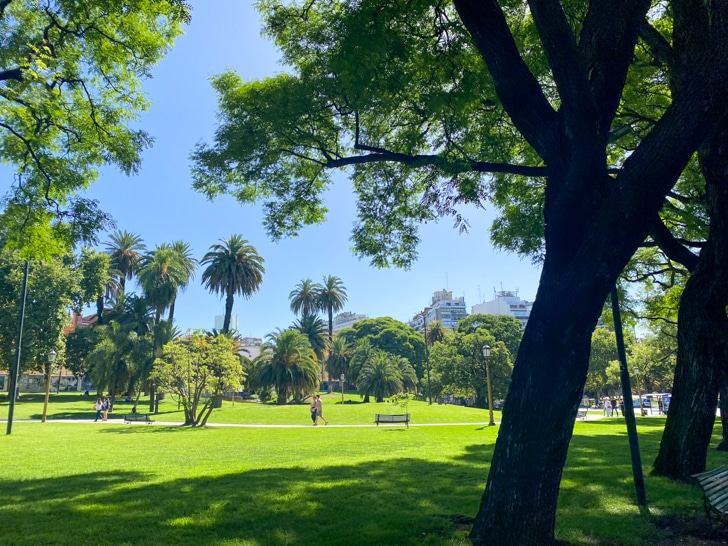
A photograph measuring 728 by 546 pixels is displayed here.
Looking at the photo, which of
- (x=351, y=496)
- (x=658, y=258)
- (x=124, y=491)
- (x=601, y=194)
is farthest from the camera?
(x=658, y=258)

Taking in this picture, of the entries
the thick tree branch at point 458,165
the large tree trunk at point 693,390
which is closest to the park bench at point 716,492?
the large tree trunk at point 693,390

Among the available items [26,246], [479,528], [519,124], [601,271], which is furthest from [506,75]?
[26,246]

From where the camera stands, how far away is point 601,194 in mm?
4781

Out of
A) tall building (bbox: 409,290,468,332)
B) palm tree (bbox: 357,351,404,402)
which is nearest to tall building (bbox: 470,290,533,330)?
tall building (bbox: 409,290,468,332)

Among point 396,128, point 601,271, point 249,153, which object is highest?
point 396,128

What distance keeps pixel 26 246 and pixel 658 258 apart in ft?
63.5

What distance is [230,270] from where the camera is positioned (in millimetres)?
47656

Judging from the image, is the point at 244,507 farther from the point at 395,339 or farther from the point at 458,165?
the point at 395,339

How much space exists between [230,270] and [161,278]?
660cm

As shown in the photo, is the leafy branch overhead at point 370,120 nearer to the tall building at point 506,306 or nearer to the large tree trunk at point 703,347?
the large tree trunk at point 703,347

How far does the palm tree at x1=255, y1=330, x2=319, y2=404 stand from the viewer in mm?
42281

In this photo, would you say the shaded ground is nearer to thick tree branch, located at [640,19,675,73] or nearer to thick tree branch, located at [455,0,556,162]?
thick tree branch, located at [455,0,556,162]

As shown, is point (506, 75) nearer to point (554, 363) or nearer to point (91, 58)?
point (554, 363)

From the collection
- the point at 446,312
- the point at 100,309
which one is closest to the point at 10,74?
the point at 100,309
